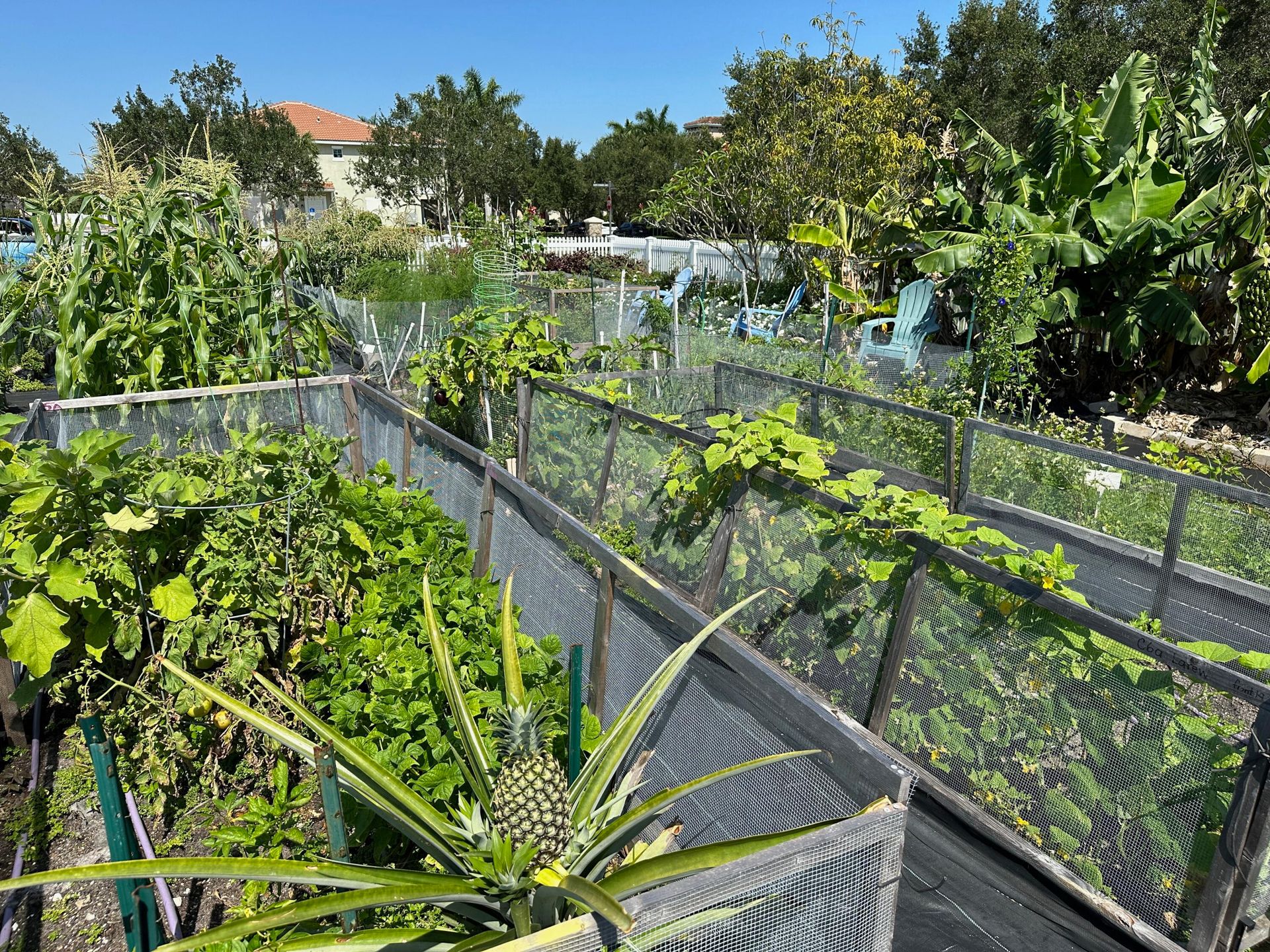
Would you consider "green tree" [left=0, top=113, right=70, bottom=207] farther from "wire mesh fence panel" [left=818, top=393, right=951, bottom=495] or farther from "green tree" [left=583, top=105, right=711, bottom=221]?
"wire mesh fence panel" [left=818, top=393, right=951, bottom=495]

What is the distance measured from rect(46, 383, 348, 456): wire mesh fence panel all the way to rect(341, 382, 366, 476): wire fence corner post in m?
0.08

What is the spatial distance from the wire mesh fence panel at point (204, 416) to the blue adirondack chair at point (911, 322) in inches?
309

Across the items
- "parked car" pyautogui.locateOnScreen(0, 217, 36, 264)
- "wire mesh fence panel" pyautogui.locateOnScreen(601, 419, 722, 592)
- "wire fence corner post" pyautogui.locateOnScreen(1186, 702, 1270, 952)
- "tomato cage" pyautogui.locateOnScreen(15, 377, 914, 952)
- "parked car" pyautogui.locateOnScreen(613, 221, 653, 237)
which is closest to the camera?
"tomato cage" pyautogui.locateOnScreen(15, 377, 914, 952)

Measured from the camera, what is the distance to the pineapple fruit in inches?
72.6

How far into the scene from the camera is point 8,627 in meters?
3.08

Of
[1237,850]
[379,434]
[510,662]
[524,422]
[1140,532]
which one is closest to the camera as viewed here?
[1237,850]

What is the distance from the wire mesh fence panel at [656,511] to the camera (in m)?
4.73

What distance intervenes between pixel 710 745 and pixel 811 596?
146cm

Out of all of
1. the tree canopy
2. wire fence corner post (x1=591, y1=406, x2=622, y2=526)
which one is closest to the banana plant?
wire fence corner post (x1=591, y1=406, x2=622, y2=526)

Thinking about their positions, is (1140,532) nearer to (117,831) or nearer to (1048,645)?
(1048,645)

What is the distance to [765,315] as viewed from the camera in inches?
609

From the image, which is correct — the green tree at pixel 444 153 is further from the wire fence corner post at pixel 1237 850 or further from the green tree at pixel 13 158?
the wire fence corner post at pixel 1237 850

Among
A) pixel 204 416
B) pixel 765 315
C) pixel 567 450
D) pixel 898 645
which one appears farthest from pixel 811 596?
pixel 765 315

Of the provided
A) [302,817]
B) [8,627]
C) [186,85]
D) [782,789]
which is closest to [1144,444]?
[782,789]
